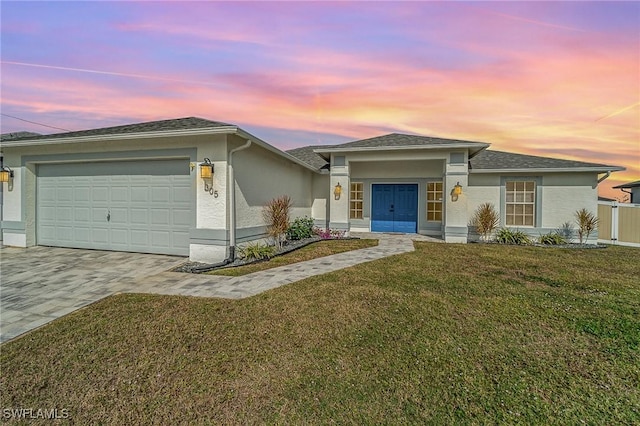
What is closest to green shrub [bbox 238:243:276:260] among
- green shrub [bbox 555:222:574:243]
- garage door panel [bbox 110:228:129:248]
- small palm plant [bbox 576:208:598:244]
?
garage door panel [bbox 110:228:129:248]

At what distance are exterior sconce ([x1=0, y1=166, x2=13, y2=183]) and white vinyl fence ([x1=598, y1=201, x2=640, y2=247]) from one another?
808 inches

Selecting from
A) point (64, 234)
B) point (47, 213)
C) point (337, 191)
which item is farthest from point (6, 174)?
point (337, 191)

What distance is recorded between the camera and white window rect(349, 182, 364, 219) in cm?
1326

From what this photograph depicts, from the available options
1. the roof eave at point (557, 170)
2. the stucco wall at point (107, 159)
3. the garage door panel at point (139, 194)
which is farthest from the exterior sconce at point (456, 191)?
the garage door panel at point (139, 194)

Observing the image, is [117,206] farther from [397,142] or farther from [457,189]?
[457,189]

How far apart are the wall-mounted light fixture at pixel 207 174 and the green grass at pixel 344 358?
303cm

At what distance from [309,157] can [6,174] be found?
11573mm

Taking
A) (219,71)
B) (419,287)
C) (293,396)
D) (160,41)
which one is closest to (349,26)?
(219,71)

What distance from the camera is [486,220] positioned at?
1117cm

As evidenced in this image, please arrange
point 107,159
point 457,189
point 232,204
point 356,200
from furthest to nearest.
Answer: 1. point 356,200
2. point 457,189
3. point 107,159
4. point 232,204

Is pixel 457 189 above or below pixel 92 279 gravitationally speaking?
above

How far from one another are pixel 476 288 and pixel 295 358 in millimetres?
3851

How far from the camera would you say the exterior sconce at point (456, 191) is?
10.5 metres

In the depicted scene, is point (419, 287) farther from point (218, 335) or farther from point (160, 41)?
point (160, 41)
